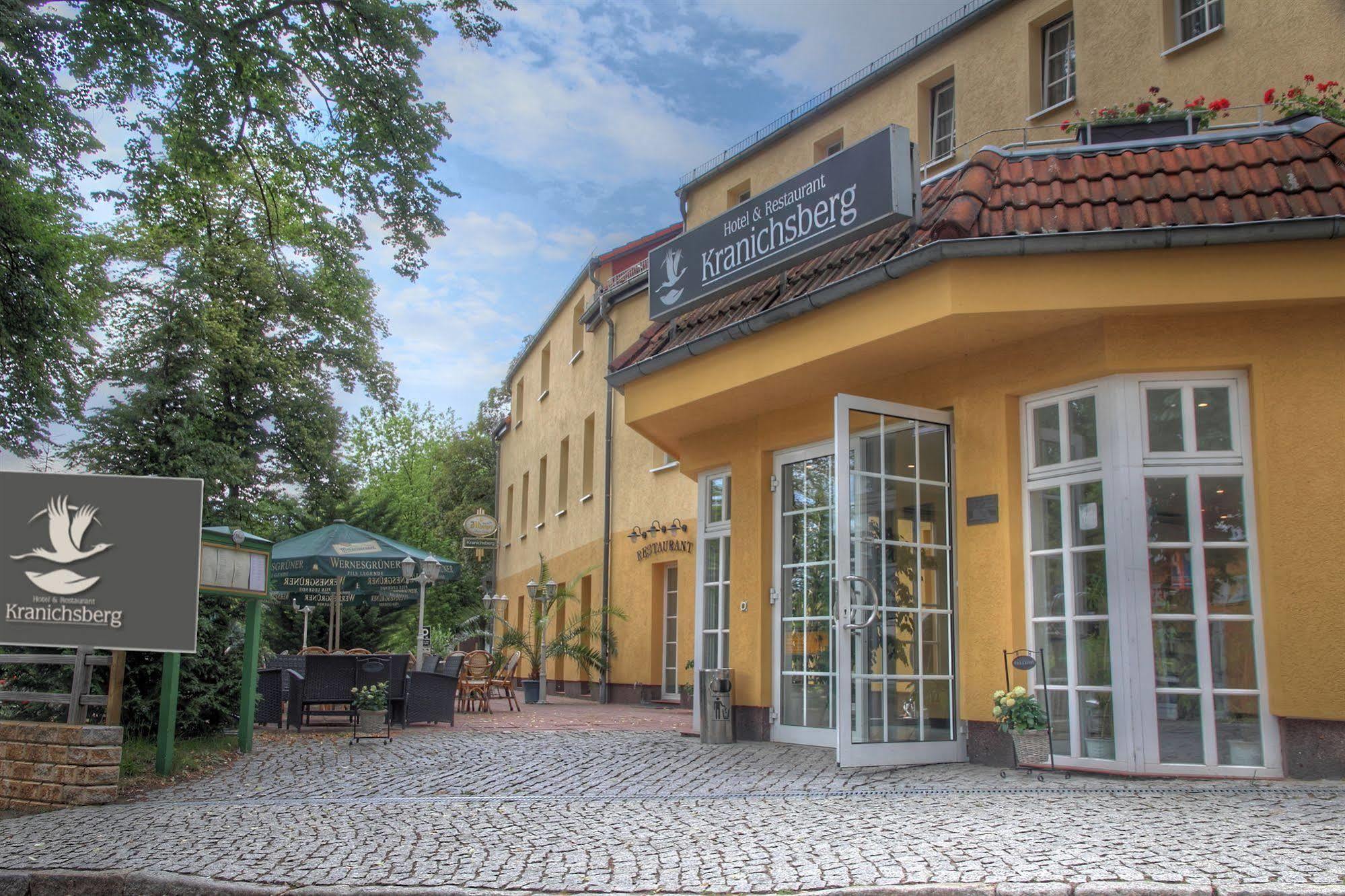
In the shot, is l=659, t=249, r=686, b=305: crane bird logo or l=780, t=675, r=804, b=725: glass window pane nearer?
l=780, t=675, r=804, b=725: glass window pane

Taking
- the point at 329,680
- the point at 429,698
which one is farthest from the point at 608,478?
the point at 329,680

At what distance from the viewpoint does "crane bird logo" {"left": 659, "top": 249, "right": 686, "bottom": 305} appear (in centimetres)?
1066

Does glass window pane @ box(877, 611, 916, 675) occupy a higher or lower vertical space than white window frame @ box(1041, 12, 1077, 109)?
lower

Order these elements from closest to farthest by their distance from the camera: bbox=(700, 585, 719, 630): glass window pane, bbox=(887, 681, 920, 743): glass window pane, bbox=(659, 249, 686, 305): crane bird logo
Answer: bbox=(887, 681, 920, 743): glass window pane → bbox=(659, 249, 686, 305): crane bird logo → bbox=(700, 585, 719, 630): glass window pane

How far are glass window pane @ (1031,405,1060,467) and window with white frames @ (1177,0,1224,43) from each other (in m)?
7.08

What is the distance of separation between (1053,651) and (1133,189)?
3261 millimetres

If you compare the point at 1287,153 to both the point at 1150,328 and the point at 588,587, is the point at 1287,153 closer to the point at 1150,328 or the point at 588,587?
the point at 1150,328

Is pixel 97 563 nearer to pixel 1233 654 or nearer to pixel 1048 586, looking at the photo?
pixel 1048 586

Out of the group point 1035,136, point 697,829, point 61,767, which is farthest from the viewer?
point 1035,136

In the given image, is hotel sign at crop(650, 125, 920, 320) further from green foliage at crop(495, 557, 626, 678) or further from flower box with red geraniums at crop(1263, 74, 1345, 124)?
green foliage at crop(495, 557, 626, 678)

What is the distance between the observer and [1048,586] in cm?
799

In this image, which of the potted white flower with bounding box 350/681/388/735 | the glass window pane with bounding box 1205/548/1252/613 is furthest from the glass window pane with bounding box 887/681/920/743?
the potted white flower with bounding box 350/681/388/735

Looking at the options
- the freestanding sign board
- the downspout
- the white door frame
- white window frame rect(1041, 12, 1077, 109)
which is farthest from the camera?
the downspout

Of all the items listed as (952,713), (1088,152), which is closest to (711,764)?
(952,713)
